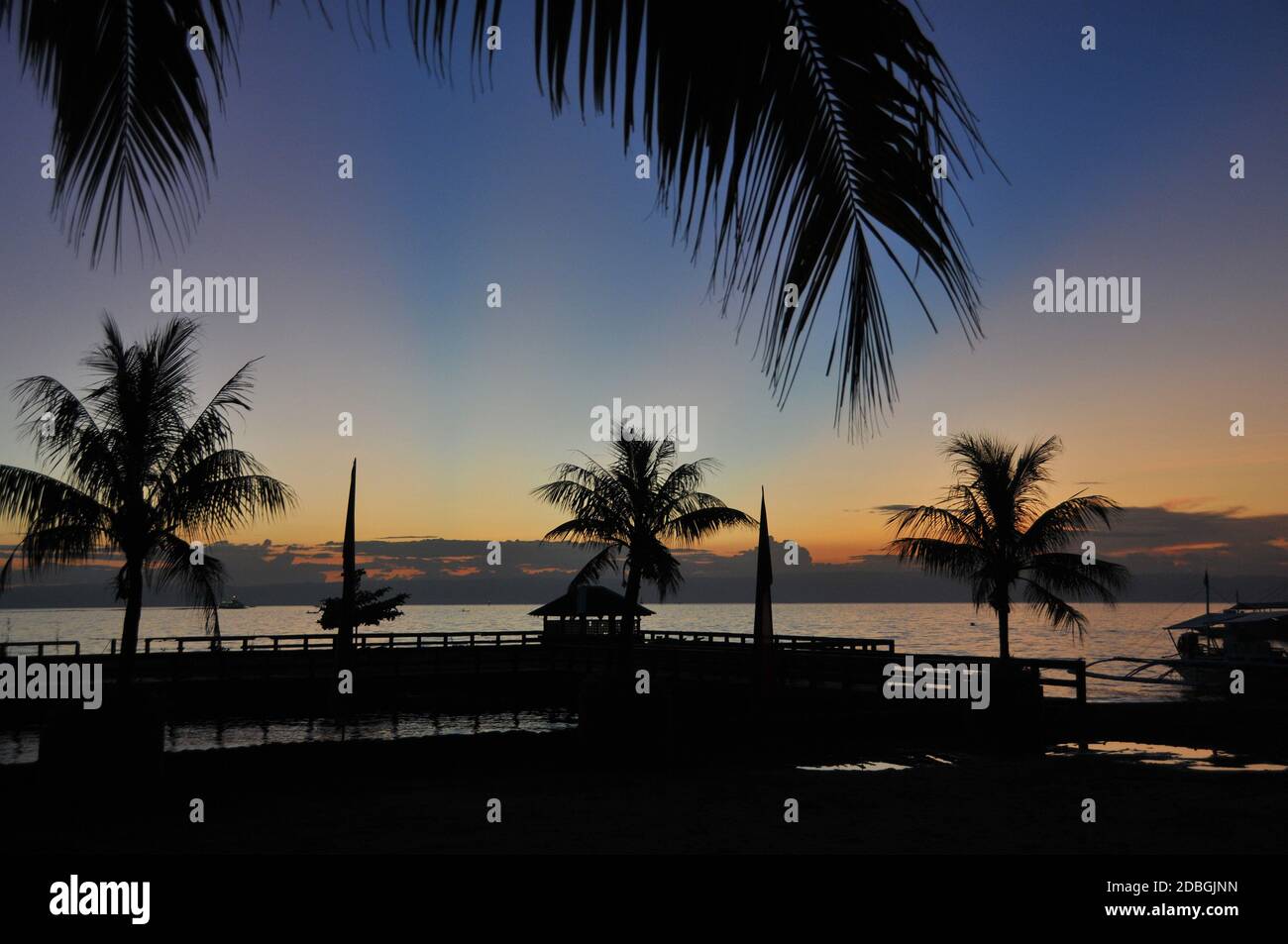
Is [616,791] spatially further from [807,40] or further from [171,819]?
[807,40]

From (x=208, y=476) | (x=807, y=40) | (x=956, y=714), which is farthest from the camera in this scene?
(x=956, y=714)

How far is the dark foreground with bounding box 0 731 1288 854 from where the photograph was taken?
1268cm

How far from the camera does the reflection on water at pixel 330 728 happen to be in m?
31.8

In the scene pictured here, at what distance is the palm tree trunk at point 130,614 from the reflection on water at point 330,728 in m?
14.6

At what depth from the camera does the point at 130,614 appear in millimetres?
16719

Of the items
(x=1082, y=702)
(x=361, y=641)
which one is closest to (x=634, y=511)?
(x=1082, y=702)

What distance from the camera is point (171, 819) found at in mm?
14656

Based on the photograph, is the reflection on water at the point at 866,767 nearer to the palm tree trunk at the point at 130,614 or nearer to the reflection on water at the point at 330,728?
the reflection on water at the point at 330,728

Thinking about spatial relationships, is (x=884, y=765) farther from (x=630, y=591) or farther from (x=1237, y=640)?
(x=1237, y=640)

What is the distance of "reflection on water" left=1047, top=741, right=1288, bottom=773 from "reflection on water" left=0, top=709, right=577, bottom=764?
637 inches

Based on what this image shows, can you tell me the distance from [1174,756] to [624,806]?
12884 mm

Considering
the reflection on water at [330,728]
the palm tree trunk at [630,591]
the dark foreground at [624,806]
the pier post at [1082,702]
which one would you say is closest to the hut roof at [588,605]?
the reflection on water at [330,728]
